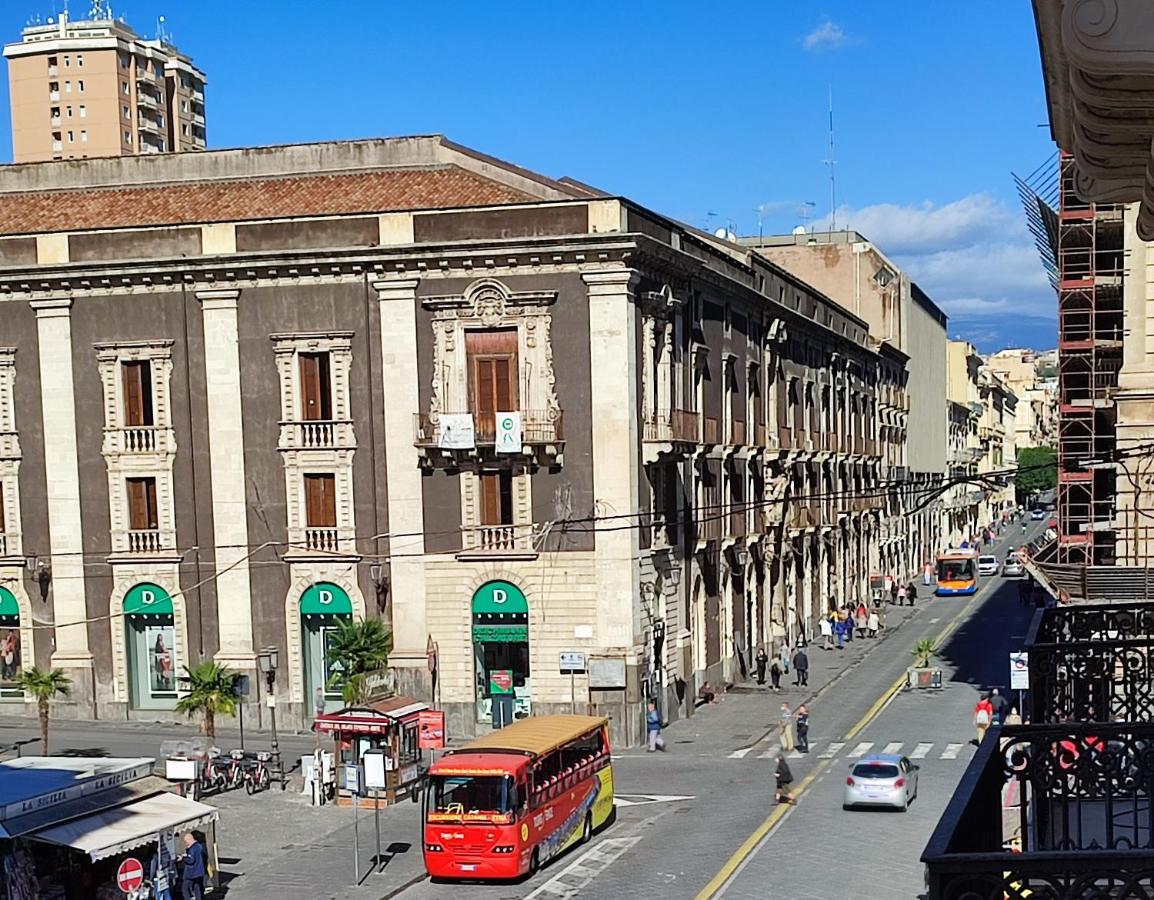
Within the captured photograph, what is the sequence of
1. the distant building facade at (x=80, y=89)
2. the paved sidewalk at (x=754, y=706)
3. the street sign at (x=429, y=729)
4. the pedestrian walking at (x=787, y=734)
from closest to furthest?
the street sign at (x=429, y=729) → the pedestrian walking at (x=787, y=734) → the paved sidewalk at (x=754, y=706) → the distant building facade at (x=80, y=89)

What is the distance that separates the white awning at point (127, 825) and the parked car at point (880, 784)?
42.4 feet

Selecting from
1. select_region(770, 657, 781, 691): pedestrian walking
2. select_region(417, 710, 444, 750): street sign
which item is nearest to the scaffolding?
select_region(770, 657, 781, 691): pedestrian walking

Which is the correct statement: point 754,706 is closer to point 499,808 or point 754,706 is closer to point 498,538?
point 498,538

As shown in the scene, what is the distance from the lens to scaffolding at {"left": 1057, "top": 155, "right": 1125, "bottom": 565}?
39750 mm

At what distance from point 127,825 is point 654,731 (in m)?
17.6

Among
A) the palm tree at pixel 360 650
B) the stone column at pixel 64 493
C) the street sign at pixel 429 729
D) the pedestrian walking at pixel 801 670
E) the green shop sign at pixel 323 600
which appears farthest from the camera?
the pedestrian walking at pixel 801 670

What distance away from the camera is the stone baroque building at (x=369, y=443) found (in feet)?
120

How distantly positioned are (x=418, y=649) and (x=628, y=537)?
22.0ft

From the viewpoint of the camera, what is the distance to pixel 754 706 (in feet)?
140

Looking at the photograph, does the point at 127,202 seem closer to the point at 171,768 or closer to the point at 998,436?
the point at 171,768

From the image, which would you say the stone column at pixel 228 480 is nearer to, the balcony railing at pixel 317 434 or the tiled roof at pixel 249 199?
the balcony railing at pixel 317 434

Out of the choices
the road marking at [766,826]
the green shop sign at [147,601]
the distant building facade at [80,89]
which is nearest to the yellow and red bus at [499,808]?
the road marking at [766,826]

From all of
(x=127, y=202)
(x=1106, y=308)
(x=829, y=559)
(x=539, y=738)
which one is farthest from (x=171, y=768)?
(x=829, y=559)

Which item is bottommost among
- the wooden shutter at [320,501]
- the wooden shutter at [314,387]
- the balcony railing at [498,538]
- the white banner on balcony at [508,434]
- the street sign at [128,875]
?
the street sign at [128,875]
